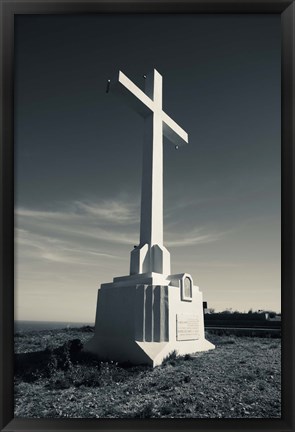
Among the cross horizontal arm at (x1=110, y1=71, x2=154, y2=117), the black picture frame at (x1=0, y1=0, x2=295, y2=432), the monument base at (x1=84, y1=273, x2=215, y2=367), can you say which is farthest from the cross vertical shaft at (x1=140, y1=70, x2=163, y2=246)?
the black picture frame at (x1=0, y1=0, x2=295, y2=432)

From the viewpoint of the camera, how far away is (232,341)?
1374cm

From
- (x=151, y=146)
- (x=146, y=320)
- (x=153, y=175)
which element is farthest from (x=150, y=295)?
(x=151, y=146)

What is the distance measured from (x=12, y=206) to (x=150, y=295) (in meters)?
6.12

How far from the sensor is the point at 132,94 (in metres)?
11.5

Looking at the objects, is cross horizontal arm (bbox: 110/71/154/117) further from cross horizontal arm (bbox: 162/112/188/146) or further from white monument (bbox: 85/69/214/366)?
cross horizontal arm (bbox: 162/112/188/146)

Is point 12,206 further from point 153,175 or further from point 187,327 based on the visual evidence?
point 153,175

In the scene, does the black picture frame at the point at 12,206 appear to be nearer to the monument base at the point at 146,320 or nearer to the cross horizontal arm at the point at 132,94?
the monument base at the point at 146,320

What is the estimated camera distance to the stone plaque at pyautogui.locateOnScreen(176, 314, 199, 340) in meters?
10.6

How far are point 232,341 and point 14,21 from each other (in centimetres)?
1163

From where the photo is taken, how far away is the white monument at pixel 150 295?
10.0 m

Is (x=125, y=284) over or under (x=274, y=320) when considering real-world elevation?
over

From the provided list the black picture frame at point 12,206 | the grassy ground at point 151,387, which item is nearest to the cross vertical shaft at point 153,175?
the grassy ground at point 151,387

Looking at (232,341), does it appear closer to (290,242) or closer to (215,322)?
(215,322)

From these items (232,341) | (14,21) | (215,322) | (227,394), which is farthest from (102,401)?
(215,322)
